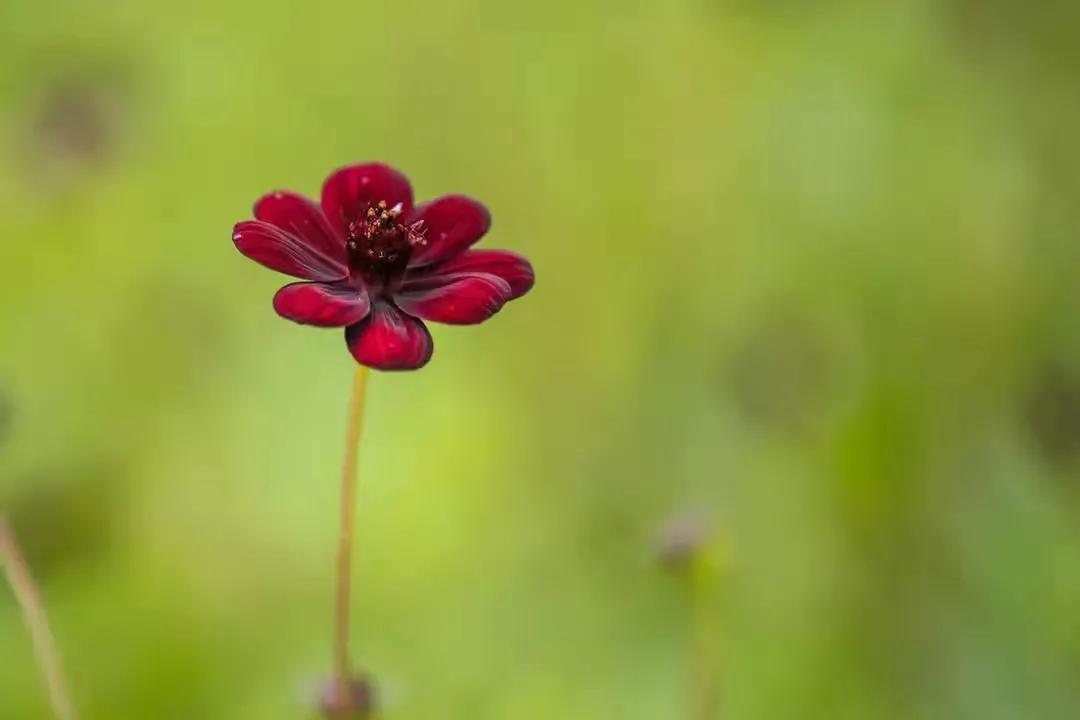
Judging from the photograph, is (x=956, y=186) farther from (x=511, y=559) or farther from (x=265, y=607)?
(x=265, y=607)

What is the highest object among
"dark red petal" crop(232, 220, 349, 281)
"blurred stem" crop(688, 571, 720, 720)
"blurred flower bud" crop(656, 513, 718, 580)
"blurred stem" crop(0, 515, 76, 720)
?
"dark red petal" crop(232, 220, 349, 281)

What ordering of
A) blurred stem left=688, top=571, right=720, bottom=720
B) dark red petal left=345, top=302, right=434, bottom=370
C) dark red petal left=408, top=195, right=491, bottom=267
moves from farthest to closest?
1. blurred stem left=688, top=571, right=720, bottom=720
2. dark red petal left=408, top=195, right=491, bottom=267
3. dark red petal left=345, top=302, right=434, bottom=370

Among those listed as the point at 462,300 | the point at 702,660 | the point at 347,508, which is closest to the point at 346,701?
the point at 347,508

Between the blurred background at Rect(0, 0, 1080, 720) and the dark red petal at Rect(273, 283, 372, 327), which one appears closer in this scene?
the dark red petal at Rect(273, 283, 372, 327)

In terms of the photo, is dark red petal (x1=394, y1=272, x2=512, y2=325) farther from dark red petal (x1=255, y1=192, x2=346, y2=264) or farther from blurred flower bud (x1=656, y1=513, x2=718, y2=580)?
blurred flower bud (x1=656, y1=513, x2=718, y2=580)

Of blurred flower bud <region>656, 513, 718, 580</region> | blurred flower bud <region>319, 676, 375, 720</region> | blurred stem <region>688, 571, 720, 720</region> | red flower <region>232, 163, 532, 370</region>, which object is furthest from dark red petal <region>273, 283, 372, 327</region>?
blurred stem <region>688, 571, 720, 720</region>

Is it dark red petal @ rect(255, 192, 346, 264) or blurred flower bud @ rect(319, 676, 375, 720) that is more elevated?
dark red petal @ rect(255, 192, 346, 264)

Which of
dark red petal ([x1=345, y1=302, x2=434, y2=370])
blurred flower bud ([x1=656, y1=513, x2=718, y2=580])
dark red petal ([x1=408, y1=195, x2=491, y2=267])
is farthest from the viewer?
blurred flower bud ([x1=656, y1=513, x2=718, y2=580])

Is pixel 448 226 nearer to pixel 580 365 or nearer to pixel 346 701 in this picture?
pixel 346 701

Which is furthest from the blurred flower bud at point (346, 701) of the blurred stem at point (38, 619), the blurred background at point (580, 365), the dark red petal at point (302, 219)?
the blurred background at point (580, 365)
